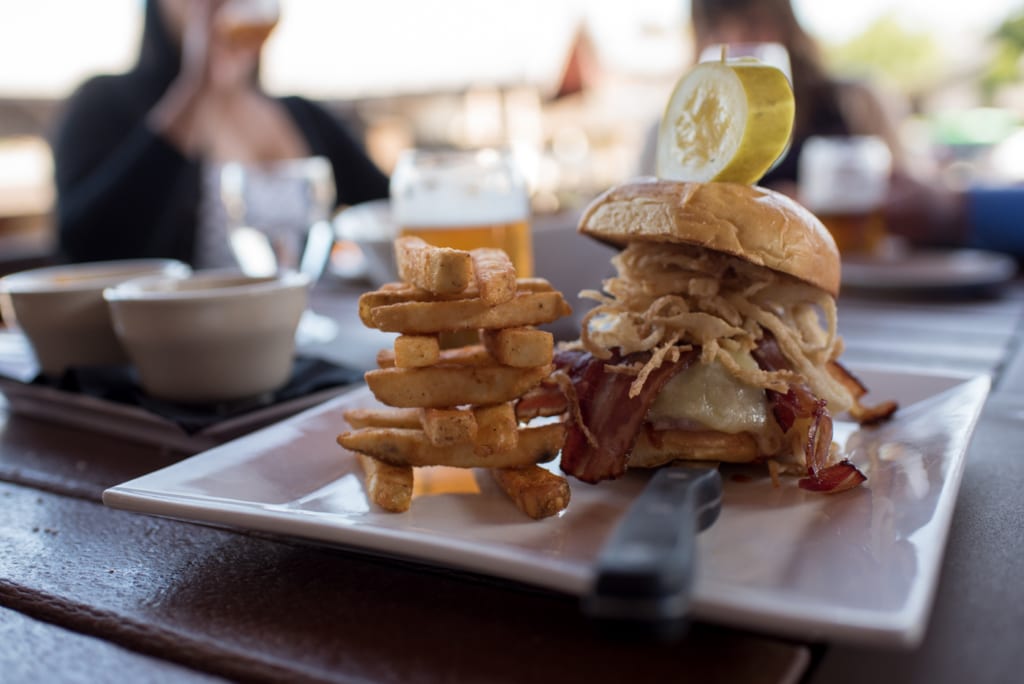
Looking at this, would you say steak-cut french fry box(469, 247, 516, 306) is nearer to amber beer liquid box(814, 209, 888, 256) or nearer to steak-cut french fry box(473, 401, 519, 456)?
steak-cut french fry box(473, 401, 519, 456)

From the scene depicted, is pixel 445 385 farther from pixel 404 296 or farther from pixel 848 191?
pixel 848 191

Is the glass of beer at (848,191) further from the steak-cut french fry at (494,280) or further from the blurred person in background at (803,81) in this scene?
the steak-cut french fry at (494,280)

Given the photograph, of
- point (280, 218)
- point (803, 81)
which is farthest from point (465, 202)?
point (803, 81)

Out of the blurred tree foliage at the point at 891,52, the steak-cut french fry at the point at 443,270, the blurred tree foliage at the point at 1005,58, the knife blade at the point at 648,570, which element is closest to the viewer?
the knife blade at the point at 648,570

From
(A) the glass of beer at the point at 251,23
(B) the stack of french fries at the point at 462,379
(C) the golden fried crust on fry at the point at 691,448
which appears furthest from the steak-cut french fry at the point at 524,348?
(A) the glass of beer at the point at 251,23

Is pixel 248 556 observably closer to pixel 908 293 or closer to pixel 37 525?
pixel 37 525

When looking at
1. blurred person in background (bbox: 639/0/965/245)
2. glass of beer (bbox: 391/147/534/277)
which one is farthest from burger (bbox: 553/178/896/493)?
blurred person in background (bbox: 639/0/965/245)

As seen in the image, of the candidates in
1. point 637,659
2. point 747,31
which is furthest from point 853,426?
point 747,31
